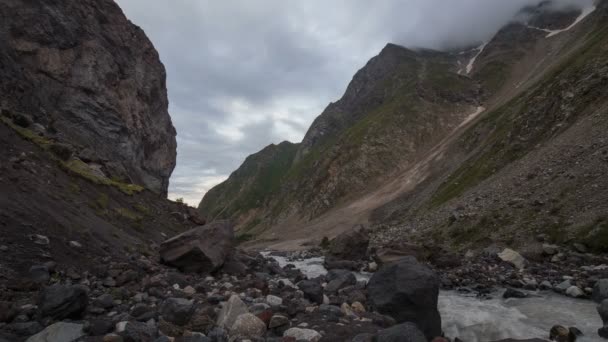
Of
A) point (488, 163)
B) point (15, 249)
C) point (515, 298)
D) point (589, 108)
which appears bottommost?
point (515, 298)

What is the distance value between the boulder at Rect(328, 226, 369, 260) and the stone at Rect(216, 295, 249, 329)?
84.3 feet

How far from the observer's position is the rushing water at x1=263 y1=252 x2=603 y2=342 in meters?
14.2

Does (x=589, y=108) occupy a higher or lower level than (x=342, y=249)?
higher

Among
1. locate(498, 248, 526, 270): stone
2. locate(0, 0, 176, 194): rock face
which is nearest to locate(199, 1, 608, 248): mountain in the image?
locate(498, 248, 526, 270): stone

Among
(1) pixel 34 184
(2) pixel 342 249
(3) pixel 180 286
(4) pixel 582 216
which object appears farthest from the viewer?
(2) pixel 342 249

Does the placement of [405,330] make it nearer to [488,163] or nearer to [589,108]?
[589,108]

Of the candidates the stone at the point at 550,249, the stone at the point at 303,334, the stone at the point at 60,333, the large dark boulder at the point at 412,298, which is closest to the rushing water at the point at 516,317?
the large dark boulder at the point at 412,298

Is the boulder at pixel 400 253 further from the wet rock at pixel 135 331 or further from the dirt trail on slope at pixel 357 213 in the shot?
the dirt trail on slope at pixel 357 213

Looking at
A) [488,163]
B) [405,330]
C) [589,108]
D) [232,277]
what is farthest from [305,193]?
[405,330]

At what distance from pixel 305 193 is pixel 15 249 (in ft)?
449

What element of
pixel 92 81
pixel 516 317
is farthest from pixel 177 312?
pixel 92 81

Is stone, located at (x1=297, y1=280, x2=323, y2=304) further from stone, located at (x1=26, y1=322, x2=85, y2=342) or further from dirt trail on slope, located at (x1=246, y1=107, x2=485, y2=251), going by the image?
dirt trail on slope, located at (x1=246, y1=107, x2=485, y2=251)

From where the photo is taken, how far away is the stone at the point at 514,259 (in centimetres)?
2431

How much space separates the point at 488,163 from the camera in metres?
65.1
